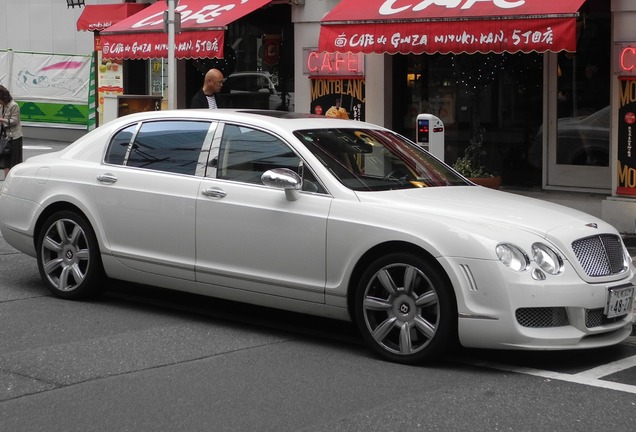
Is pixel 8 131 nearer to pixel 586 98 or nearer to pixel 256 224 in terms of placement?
pixel 586 98

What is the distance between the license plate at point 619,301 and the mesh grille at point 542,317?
0.35 meters

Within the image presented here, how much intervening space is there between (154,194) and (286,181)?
51.0 inches

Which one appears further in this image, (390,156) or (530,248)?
(390,156)

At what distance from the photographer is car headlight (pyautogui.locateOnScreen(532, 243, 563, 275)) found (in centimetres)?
674

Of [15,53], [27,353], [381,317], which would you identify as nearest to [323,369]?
[381,317]

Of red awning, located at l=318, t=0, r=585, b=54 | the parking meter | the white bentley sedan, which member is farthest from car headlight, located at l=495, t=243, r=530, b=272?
red awning, located at l=318, t=0, r=585, b=54

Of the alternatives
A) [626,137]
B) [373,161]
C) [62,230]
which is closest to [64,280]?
[62,230]

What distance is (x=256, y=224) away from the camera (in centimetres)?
766

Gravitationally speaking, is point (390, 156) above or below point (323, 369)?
above

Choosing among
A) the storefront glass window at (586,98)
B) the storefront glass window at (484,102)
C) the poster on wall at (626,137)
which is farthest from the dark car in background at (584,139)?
the poster on wall at (626,137)

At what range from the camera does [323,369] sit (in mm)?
6875

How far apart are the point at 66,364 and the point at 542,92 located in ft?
34.3

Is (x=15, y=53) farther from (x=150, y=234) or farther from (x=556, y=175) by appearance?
(x=150, y=234)

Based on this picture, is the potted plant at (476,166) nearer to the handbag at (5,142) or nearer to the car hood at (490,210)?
the handbag at (5,142)
